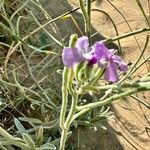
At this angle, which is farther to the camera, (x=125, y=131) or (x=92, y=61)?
(x=125, y=131)

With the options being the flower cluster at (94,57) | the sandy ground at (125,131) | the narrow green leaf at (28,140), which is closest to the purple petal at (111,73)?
the flower cluster at (94,57)

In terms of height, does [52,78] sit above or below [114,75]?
below

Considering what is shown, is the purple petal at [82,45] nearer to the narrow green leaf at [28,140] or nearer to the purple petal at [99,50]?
the purple petal at [99,50]

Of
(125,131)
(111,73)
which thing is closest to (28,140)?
(111,73)

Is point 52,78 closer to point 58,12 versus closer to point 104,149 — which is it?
point 104,149

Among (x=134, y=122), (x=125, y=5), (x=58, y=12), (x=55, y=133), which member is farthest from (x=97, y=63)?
(x=125, y=5)

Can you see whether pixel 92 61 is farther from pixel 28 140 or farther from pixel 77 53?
pixel 28 140

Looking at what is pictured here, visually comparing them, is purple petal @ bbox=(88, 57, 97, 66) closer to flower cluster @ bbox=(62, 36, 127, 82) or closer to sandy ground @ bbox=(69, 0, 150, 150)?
flower cluster @ bbox=(62, 36, 127, 82)
